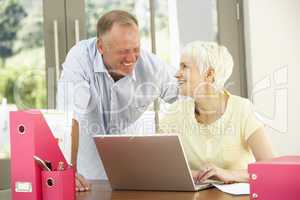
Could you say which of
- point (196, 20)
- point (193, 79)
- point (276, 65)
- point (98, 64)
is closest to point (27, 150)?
point (98, 64)

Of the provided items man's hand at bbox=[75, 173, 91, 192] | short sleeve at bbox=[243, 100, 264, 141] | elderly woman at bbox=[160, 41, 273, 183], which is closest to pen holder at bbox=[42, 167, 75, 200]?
man's hand at bbox=[75, 173, 91, 192]

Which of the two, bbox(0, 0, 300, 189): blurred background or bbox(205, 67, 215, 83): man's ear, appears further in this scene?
bbox(0, 0, 300, 189): blurred background

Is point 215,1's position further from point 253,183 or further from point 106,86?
point 253,183

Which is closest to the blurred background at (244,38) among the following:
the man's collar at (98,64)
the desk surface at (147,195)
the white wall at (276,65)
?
the white wall at (276,65)

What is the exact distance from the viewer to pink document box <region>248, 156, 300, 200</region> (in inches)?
45.6

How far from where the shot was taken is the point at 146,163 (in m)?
1.63

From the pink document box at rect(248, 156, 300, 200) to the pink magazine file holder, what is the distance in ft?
1.72

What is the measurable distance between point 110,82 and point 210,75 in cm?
54

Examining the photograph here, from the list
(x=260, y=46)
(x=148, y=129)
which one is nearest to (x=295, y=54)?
(x=260, y=46)

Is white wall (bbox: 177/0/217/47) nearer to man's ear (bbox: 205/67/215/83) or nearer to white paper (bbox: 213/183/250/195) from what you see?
man's ear (bbox: 205/67/215/83)

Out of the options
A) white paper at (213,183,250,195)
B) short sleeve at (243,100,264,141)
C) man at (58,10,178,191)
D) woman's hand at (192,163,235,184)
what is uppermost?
man at (58,10,178,191)

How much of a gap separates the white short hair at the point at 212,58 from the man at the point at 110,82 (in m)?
0.18

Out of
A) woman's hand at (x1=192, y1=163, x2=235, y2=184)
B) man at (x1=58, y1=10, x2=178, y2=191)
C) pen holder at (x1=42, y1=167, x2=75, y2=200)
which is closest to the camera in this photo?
pen holder at (x1=42, y1=167, x2=75, y2=200)

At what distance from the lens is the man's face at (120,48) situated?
2.65 metres
